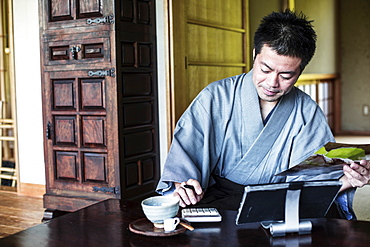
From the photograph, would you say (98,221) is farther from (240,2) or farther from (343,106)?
(343,106)

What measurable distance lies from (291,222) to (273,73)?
710 millimetres

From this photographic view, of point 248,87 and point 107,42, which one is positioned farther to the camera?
point 107,42

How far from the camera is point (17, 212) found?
3814 mm

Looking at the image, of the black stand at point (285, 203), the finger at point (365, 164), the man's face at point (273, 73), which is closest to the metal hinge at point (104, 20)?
the man's face at point (273, 73)

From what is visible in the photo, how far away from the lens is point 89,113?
3523mm

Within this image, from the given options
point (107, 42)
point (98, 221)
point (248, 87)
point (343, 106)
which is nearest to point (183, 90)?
point (107, 42)

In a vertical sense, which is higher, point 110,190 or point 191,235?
point 191,235

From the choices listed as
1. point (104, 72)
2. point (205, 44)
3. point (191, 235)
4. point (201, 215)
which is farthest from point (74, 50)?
point (191, 235)

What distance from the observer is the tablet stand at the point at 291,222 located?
1.36 meters

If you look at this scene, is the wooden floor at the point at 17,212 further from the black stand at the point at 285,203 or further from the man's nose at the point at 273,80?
the black stand at the point at 285,203

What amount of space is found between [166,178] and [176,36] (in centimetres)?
218

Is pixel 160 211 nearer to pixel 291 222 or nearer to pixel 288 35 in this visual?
pixel 291 222

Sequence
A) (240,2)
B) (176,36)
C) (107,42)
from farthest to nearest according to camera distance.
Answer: (240,2)
(176,36)
(107,42)

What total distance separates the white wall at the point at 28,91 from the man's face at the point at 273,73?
2750mm
